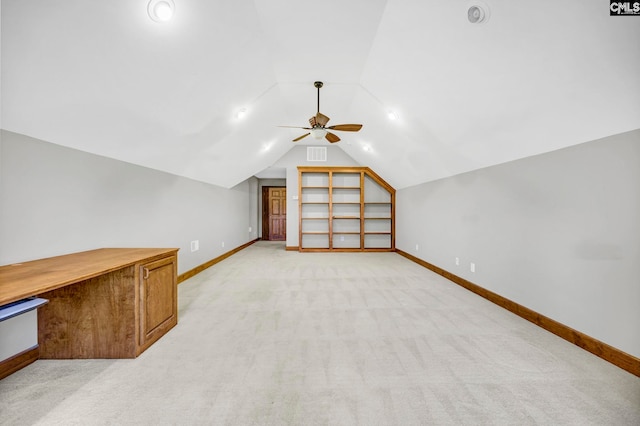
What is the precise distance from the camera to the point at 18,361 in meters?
1.73

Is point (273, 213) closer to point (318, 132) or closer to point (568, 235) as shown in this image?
point (318, 132)

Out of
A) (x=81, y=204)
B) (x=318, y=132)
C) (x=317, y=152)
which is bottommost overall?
(x=81, y=204)

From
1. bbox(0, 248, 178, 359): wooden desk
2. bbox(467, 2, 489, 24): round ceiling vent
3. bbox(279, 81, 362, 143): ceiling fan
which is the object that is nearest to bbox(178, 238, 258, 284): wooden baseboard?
bbox(0, 248, 178, 359): wooden desk

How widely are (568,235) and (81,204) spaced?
422 cm

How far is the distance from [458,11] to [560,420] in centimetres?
259

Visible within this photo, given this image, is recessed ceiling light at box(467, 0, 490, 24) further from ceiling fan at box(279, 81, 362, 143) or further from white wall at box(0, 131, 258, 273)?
white wall at box(0, 131, 258, 273)

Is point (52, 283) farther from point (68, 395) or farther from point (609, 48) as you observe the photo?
point (609, 48)

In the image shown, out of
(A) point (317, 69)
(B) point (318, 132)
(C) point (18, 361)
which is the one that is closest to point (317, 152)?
(B) point (318, 132)

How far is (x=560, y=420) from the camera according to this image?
1327 millimetres

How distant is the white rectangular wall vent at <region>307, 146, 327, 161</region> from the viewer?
6.96 meters

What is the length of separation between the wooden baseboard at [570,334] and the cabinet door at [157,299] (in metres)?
3.42

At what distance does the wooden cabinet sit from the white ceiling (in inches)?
130

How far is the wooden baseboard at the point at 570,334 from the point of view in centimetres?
174
